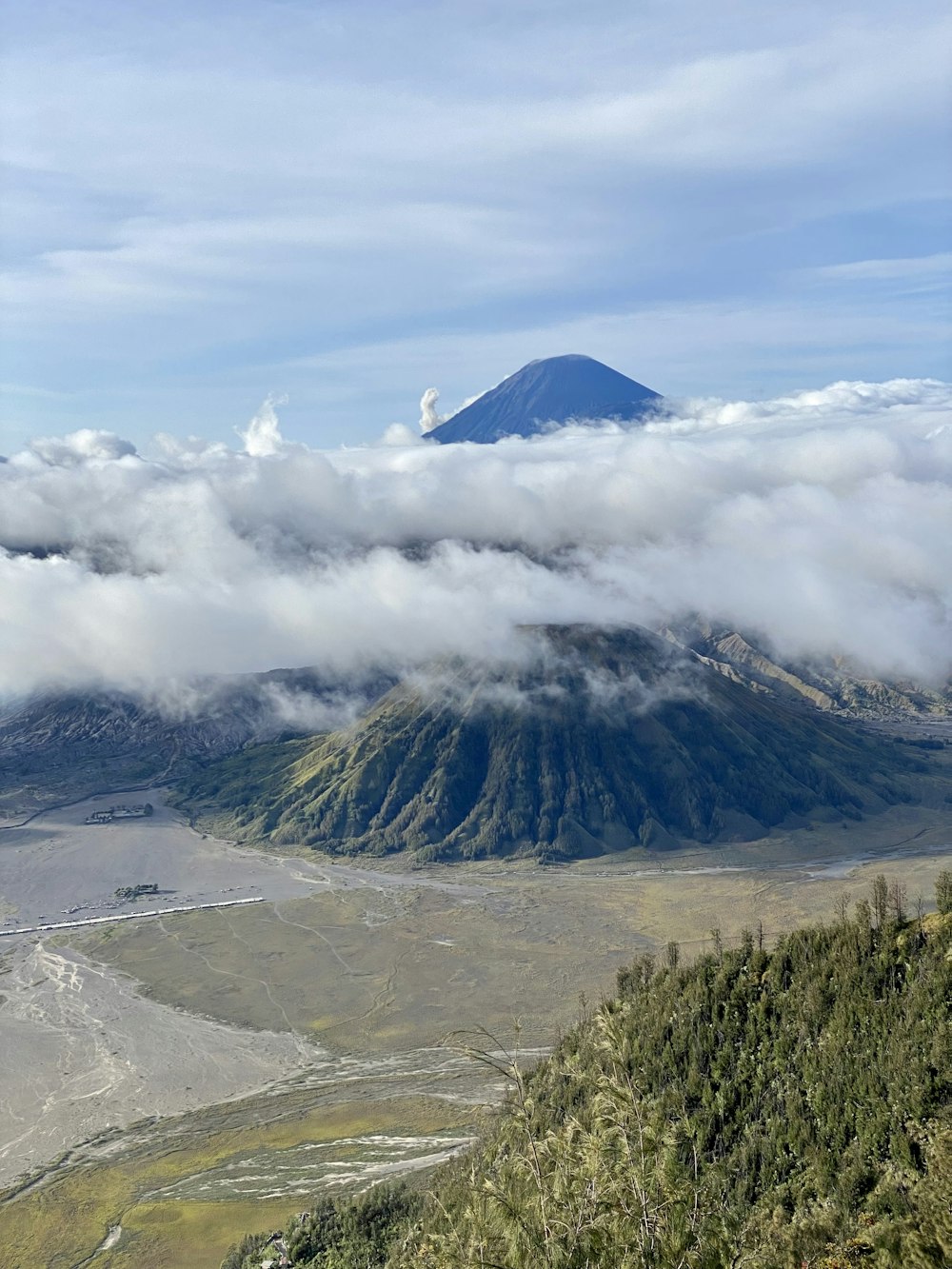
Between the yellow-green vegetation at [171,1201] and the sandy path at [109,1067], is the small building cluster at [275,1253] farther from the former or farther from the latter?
the sandy path at [109,1067]

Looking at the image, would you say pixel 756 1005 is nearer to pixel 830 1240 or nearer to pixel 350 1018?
pixel 830 1240

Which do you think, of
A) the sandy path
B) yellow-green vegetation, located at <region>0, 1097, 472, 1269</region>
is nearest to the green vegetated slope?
yellow-green vegetation, located at <region>0, 1097, 472, 1269</region>

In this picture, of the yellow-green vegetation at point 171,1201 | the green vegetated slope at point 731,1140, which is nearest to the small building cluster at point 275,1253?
the green vegetated slope at point 731,1140

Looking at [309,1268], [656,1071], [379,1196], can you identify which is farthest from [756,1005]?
[309,1268]

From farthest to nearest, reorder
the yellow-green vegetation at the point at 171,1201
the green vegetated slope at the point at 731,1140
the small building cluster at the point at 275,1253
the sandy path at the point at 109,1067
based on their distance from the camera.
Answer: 1. the sandy path at the point at 109,1067
2. the yellow-green vegetation at the point at 171,1201
3. the small building cluster at the point at 275,1253
4. the green vegetated slope at the point at 731,1140

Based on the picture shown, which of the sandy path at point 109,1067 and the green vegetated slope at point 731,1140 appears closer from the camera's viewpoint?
the green vegetated slope at point 731,1140

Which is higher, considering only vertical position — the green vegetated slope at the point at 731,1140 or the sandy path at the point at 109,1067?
the green vegetated slope at the point at 731,1140
